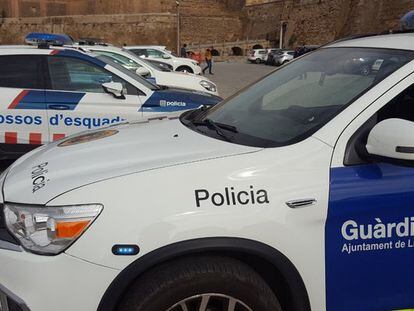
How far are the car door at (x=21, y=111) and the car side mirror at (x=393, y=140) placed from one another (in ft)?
16.1

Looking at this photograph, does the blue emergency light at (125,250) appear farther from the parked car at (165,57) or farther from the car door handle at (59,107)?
Result: the parked car at (165,57)

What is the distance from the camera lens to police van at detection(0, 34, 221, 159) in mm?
6430

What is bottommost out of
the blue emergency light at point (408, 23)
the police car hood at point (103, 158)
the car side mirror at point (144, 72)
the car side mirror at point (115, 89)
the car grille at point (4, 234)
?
the car side mirror at point (144, 72)

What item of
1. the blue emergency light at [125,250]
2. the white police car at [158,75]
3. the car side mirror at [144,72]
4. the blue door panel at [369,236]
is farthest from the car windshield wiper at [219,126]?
the white police car at [158,75]

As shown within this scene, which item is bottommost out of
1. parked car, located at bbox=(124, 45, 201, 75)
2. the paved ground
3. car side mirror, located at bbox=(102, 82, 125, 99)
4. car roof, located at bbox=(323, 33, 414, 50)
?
the paved ground

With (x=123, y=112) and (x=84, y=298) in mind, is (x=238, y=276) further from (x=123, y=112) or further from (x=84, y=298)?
(x=123, y=112)

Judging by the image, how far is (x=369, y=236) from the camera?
7.77ft

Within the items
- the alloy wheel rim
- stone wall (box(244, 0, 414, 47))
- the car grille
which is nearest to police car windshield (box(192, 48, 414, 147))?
the alloy wheel rim

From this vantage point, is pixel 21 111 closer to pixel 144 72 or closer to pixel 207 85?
pixel 144 72

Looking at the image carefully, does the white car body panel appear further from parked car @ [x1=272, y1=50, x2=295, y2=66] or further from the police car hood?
parked car @ [x1=272, y1=50, x2=295, y2=66]

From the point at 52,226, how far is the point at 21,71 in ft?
15.9

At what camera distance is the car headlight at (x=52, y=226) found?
7.32 ft

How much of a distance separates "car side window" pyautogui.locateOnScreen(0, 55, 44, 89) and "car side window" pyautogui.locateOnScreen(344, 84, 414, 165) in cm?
487

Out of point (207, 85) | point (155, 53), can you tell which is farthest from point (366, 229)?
point (155, 53)
